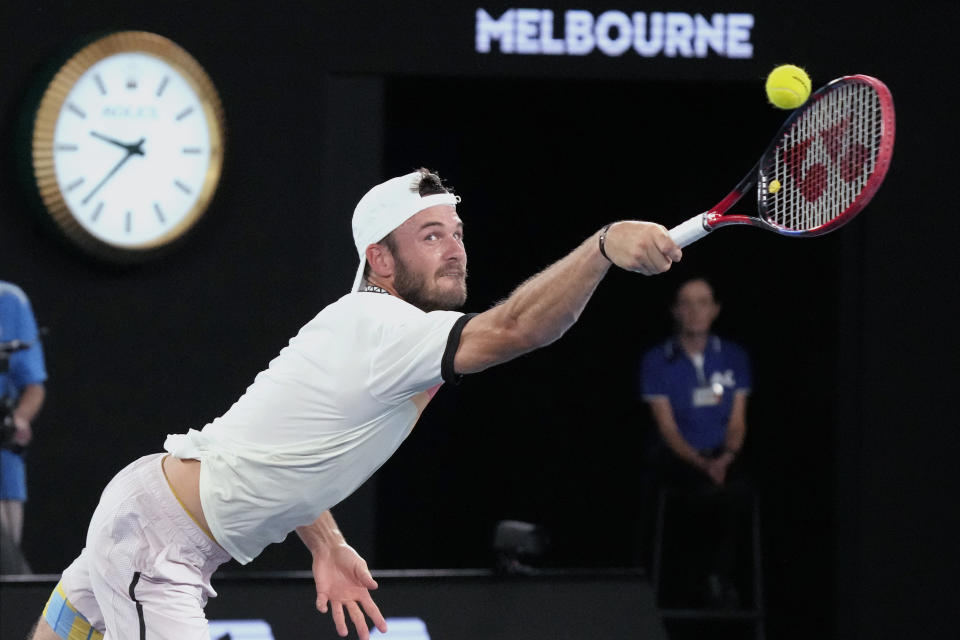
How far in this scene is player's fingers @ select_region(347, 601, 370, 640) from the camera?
3377 mm

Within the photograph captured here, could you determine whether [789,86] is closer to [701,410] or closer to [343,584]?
[343,584]

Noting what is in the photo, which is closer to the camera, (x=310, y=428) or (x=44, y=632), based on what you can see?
(x=310, y=428)

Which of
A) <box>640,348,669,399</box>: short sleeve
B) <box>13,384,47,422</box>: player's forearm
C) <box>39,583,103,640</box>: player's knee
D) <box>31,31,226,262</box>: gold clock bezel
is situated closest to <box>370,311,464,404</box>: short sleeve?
<box>39,583,103,640</box>: player's knee

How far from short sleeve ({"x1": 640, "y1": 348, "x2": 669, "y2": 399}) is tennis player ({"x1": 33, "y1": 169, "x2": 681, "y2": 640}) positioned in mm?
3013

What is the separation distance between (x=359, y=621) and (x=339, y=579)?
0.10 metres

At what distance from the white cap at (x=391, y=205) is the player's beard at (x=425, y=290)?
3.1 inches

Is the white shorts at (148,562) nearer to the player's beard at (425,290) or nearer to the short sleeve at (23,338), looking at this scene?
the player's beard at (425,290)

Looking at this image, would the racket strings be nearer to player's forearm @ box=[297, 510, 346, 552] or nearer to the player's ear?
the player's ear

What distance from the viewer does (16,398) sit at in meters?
5.54

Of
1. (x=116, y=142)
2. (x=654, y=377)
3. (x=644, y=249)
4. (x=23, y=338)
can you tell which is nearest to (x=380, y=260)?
(x=644, y=249)

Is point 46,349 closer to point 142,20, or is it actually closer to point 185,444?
point 142,20

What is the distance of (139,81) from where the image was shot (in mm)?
5699

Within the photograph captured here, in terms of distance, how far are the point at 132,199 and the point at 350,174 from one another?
83 centimetres

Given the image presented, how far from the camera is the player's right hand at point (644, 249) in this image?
8.33 feet
